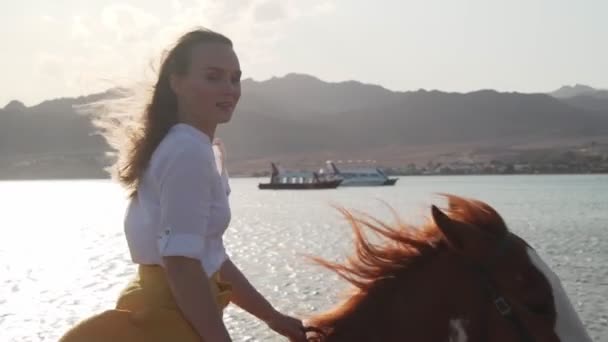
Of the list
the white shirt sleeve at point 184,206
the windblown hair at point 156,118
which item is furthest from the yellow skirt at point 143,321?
the windblown hair at point 156,118

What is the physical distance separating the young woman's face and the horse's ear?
0.77 meters

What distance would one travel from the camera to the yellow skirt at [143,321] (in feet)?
8.08

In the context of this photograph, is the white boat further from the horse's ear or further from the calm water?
the horse's ear

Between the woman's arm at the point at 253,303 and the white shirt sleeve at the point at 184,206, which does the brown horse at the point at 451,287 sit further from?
the white shirt sleeve at the point at 184,206

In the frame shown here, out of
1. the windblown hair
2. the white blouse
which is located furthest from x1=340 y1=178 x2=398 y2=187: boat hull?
the white blouse

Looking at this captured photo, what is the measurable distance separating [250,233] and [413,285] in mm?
44258

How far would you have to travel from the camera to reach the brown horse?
255cm

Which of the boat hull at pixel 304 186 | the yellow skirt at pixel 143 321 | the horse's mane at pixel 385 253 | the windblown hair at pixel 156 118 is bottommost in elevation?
the boat hull at pixel 304 186

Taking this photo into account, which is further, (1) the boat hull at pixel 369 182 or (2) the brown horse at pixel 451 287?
(1) the boat hull at pixel 369 182

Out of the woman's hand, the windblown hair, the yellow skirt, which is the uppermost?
the windblown hair

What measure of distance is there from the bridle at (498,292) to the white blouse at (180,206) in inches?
33.2

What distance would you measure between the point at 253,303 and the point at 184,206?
83 centimetres

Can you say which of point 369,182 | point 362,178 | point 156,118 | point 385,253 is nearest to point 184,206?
point 156,118

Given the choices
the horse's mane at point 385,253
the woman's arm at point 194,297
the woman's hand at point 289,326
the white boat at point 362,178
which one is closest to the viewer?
the woman's arm at point 194,297
